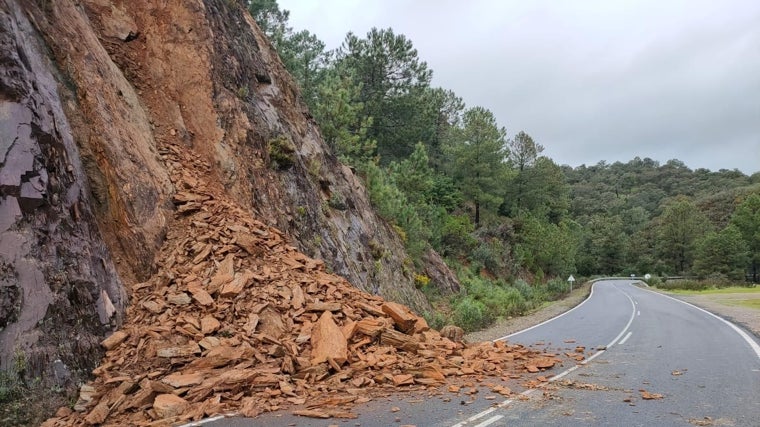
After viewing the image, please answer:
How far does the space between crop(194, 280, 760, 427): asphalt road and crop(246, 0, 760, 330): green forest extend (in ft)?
24.4

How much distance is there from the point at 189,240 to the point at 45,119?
3.21 m

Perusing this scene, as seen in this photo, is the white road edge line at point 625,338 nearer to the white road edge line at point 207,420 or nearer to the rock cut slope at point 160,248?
the rock cut slope at point 160,248

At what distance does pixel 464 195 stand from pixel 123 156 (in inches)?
1565

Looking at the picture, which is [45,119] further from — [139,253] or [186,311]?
[186,311]

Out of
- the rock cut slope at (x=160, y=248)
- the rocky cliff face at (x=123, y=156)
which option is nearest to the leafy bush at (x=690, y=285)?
the rocky cliff face at (x=123, y=156)

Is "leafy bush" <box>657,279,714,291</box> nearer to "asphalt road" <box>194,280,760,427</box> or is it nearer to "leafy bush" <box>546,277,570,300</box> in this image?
"leafy bush" <box>546,277,570,300</box>

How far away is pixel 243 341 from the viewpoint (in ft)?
25.2

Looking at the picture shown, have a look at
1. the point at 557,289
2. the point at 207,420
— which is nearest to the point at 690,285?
the point at 557,289

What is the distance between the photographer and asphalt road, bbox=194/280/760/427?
581 cm

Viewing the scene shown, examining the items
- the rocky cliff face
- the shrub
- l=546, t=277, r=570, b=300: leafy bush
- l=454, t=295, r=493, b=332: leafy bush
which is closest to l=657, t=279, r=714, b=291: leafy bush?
l=546, t=277, r=570, b=300: leafy bush

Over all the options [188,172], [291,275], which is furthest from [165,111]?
[291,275]

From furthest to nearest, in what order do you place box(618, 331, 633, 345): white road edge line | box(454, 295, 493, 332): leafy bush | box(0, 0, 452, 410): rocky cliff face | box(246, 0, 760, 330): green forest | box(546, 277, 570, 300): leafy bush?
box(546, 277, 570, 300): leafy bush, box(246, 0, 760, 330): green forest, box(454, 295, 493, 332): leafy bush, box(618, 331, 633, 345): white road edge line, box(0, 0, 452, 410): rocky cliff face

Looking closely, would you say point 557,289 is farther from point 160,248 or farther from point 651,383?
point 160,248

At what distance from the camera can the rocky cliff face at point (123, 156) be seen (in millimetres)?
6559
